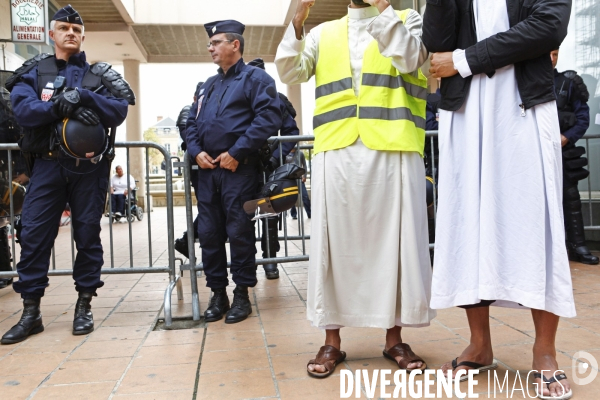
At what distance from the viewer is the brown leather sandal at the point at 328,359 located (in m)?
2.60

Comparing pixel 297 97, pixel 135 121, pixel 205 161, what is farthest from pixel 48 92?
pixel 135 121

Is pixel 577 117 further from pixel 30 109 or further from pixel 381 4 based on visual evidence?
pixel 30 109

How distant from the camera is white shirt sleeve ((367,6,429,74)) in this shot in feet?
8.13

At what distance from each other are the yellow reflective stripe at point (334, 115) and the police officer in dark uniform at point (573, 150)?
3789 mm

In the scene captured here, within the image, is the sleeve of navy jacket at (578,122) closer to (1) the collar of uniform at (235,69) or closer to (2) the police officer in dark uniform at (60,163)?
(1) the collar of uniform at (235,69)

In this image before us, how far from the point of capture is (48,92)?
143 inches

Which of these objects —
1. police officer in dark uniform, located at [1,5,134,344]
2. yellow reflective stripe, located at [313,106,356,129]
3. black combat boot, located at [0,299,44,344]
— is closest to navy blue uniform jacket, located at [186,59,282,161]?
police officer in dark uniform, located at [1,5,134,344]

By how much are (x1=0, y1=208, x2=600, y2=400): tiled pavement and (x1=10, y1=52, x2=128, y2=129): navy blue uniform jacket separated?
1377mm

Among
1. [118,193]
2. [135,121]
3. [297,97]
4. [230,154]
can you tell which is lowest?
[118,193]

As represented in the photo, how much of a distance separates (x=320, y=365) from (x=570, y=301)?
1.12 metres

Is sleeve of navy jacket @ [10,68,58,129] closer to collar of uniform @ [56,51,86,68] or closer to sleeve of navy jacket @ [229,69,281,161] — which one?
collar of uniform @ [56,51,86,68]

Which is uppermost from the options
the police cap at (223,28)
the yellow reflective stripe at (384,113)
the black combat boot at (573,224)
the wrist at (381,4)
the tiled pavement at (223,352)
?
the police cap at (223,28)

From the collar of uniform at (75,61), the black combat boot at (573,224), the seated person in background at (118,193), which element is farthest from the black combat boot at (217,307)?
the seated person in background at (118,193)

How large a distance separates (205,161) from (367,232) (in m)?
1.58
